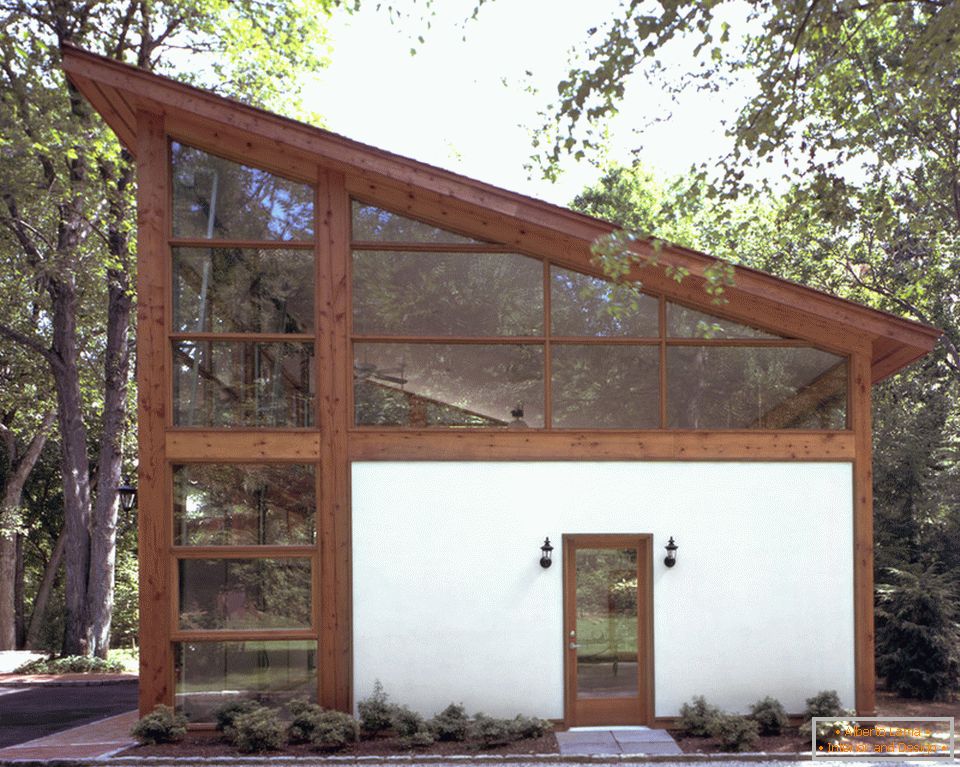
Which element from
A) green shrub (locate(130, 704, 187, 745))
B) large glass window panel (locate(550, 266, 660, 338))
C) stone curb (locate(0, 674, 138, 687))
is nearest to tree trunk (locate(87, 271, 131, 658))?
stone curb (locate(0, 674, 138, 687))

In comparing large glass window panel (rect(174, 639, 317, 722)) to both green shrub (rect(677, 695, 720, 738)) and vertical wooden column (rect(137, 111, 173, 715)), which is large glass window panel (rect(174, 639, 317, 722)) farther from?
green shrub (rect(677, 695, 720, 738))

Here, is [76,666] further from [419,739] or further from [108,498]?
[419,739]

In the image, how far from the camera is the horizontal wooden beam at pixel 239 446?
29.9 feet

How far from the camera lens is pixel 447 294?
9500mm

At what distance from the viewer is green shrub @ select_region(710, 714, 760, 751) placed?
8.48m

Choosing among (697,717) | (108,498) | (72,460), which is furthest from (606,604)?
(72,460)

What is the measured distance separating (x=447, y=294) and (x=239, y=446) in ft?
8.34

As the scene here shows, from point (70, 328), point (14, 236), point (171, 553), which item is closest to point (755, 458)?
point (171, 553)

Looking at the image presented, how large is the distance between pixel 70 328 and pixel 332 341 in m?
9.00

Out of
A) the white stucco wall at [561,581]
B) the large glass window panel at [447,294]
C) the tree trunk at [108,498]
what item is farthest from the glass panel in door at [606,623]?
the tree trunk at [108,498]

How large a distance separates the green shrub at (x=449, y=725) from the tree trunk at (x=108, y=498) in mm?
9860

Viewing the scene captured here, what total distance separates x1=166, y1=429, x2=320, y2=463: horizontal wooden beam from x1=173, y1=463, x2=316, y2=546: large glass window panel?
99 mm

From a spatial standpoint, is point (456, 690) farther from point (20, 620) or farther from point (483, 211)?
point (20, 620)

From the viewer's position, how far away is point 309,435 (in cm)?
925
